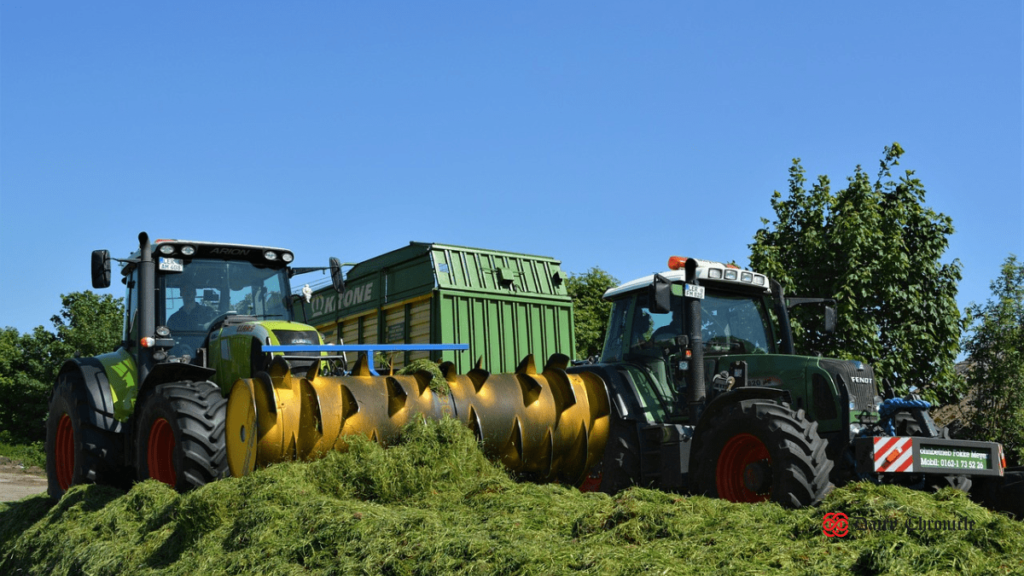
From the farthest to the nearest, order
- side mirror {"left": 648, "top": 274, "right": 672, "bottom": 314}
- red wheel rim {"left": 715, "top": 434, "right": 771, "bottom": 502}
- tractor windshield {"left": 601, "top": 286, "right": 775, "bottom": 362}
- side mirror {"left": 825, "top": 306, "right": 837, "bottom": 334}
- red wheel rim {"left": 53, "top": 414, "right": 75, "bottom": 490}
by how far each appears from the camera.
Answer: side mirror {"left": 825, "top": 306, "right": 837, "bottom": 334} → red wheel rim {"left": 53, "top": 414, "right": 75, "bottom": 490} → tractor windshield {"left": 601, "top": 286, "right": 775, "bottom": 362} → side mirror {"left": 648, "top": 274, "right": 672, "bottom": 314} → red wheel rim {"left": 715, "top": 434, "right": 771, "bottom": 502}

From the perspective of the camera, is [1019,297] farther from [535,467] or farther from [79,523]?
[79,523]

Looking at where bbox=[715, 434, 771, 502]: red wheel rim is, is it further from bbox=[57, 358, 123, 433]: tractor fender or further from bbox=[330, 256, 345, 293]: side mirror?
bbox=[57, 358, 123, 433]: tractor fender

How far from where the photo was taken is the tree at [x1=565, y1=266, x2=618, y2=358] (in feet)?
96.0

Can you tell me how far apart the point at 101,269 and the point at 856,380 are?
6.96 m

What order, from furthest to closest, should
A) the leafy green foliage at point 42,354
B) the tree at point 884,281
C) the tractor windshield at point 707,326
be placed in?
1. the leafy green foliage at point 42,354
2. the tree at point 884,281
3. the tractor windshield at point 707,326

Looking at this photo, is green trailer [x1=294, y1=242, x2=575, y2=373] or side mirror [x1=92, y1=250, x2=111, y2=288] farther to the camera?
green trailer [x1=294, y1=242, x2=575, y2=373]

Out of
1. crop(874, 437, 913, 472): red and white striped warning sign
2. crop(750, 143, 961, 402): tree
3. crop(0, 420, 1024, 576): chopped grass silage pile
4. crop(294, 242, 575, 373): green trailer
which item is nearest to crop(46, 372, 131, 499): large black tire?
crop(0, 420, 1024, 576): chopped grass silage pile

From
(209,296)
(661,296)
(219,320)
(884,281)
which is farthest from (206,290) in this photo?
(884,281)

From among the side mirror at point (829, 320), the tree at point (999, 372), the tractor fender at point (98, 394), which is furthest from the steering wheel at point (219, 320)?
the tree at point (999, 372)

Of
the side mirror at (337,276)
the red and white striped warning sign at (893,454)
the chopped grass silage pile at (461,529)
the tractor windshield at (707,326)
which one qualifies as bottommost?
the chopped grass silage pile at (461,529)

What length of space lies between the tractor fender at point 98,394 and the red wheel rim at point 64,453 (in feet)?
1.77

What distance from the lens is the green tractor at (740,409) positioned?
707 centimetres

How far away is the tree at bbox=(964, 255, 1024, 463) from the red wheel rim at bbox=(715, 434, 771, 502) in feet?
35.0

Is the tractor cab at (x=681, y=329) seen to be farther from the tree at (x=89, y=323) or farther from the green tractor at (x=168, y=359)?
the tree at (x=89, y=323)
